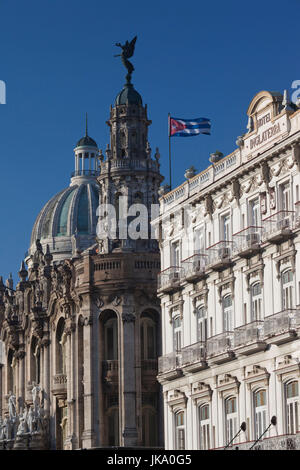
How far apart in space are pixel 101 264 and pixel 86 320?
433 cm

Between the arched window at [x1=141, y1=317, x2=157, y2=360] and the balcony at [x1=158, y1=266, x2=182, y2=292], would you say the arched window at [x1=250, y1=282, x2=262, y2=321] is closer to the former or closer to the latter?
the balcony at [x1=158, y1=266, x2=182, y2=292]

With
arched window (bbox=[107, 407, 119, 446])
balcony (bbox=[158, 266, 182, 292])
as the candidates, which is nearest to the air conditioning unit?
balcony (bbox=[158, 266, 182, 292])

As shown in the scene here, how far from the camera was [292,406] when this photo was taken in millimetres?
68000

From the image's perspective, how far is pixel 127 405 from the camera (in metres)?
96.0

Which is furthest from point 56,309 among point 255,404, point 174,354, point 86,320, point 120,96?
point 255,404

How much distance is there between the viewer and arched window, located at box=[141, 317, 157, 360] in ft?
321

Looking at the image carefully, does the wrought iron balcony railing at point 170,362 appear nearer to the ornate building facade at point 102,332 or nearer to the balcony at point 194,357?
the balcony at point 194,357

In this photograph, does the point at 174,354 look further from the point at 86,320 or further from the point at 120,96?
the point at 120,96

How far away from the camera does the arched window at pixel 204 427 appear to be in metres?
76.0

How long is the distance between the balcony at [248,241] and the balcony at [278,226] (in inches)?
31.0

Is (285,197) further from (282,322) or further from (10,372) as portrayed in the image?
(10,372)

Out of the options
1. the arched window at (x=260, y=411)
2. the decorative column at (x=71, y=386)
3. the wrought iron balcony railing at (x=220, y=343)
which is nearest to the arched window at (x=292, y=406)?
the arched window at (x=260, y=411)

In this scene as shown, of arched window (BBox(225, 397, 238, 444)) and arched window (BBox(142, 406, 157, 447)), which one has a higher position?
arched window (BBox(142, 406, 157, 447))

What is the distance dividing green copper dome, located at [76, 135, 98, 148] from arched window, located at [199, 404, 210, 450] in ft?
210
